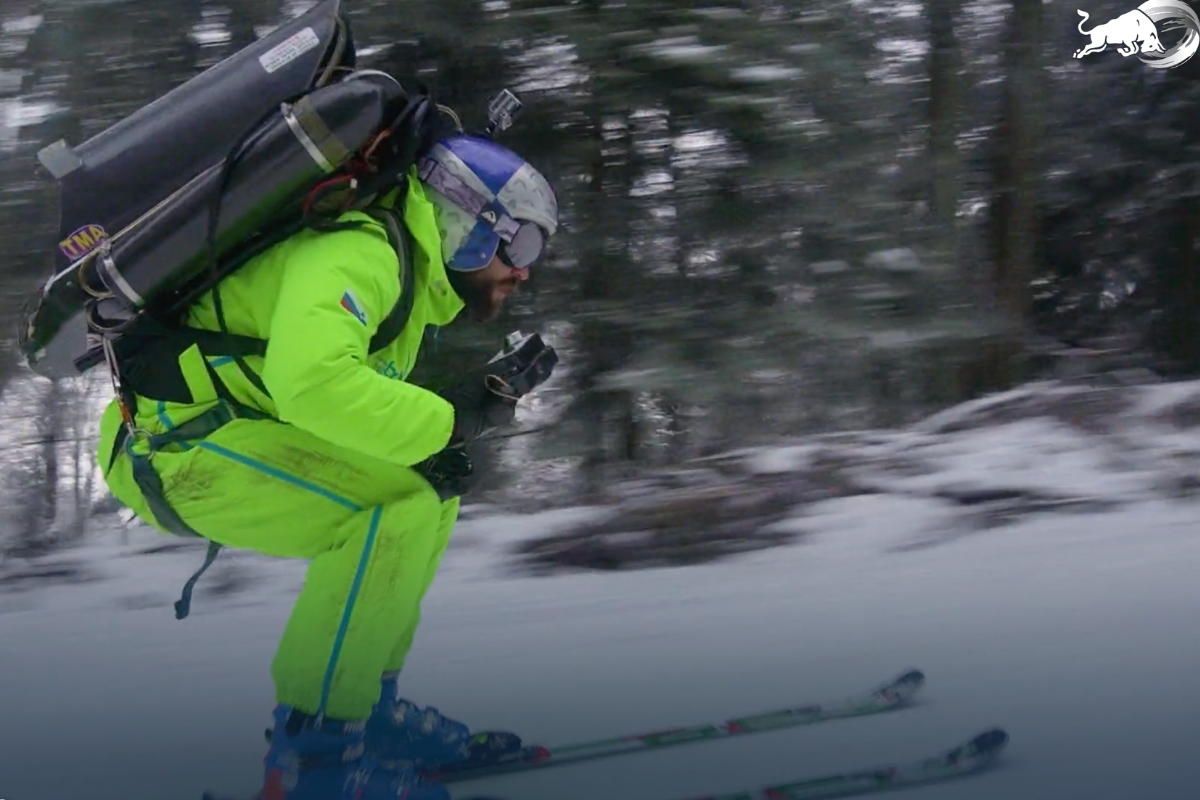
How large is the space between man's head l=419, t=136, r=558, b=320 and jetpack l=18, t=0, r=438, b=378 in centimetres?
9

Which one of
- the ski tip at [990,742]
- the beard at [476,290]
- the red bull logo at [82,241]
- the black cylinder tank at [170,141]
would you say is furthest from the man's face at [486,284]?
the ski tip at [990,742]

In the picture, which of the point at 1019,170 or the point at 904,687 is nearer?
the point at 904,687

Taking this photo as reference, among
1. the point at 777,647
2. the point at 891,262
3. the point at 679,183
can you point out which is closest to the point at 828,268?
the point at 891,262

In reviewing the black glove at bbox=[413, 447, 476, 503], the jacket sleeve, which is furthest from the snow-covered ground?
the jacket sleeve

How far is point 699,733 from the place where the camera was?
258 centimetres

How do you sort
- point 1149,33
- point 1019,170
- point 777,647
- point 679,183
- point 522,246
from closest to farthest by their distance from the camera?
point 522,246 → point 777,647 → point 679,183 → point 1149,33 → point 1019,170

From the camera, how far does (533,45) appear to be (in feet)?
16.0

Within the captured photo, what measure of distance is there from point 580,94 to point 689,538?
2.10 metres

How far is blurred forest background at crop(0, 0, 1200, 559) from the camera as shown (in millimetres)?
4684

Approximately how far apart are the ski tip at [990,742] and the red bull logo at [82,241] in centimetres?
211

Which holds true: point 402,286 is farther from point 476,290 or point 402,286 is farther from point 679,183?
point 679,183

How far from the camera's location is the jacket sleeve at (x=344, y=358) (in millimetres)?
2191

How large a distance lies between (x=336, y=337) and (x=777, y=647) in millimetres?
1400

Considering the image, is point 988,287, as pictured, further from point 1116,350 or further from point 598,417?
point 598,417
